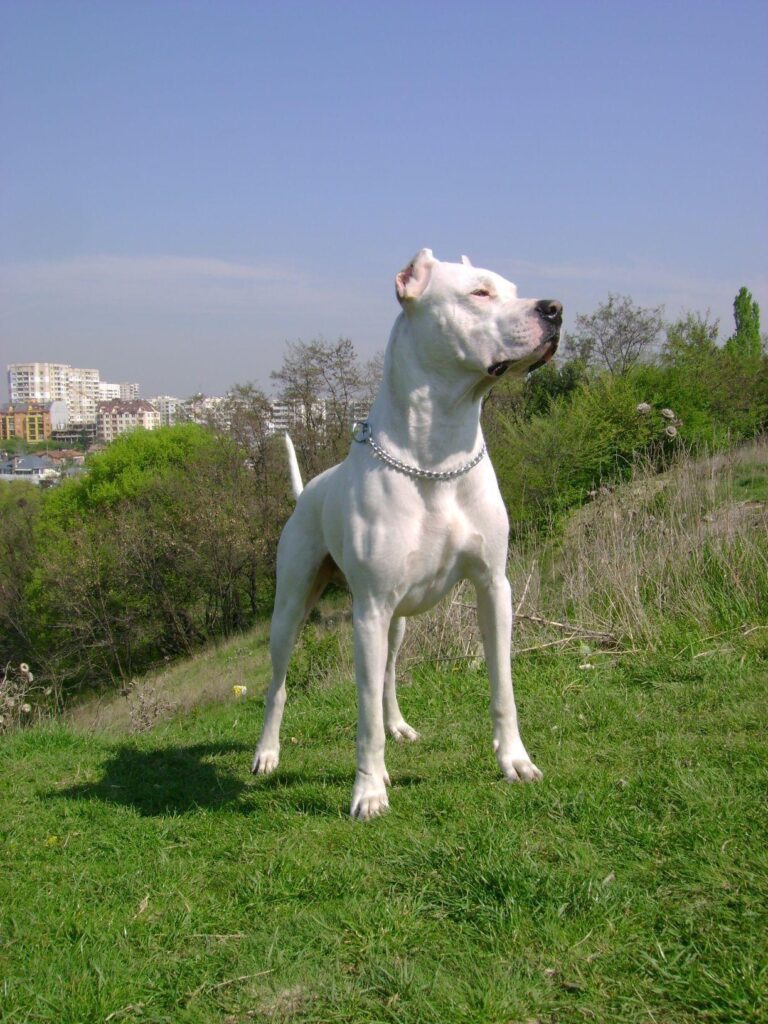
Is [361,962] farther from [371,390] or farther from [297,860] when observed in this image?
[371,390]

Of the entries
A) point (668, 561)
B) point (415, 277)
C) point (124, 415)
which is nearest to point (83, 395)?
point (124, 415)

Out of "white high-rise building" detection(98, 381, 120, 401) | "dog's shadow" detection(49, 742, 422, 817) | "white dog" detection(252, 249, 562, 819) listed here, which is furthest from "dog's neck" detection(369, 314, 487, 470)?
"white high-rise building" detection(98, 381, 120, 401)

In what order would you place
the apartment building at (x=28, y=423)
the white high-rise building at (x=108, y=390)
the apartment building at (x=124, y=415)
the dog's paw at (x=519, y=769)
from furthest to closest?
1. the white high-rise building at (x=108, y=390)
2. the apartment building at (x=28, y=423)
3. the apartment building at (x=124, y=415)
4. the dog's paw at (x=519, y=769)

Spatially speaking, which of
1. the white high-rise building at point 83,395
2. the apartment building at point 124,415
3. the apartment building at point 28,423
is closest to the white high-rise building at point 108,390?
the white high-rise building at point 83,395

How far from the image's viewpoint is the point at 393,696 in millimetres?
5094

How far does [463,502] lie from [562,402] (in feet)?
52.2

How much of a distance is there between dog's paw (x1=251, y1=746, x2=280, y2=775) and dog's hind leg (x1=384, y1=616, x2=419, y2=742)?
0.65 metres

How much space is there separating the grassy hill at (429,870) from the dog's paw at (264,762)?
13 cm

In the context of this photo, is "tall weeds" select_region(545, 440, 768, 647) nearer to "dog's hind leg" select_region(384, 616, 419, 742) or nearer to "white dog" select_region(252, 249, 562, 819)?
"dog's hind leg" select_region(384, 616, 419, 742)

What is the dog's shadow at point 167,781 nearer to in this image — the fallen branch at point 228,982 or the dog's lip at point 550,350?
the fallen branch at point 228,982

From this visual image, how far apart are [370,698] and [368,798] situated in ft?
1.33

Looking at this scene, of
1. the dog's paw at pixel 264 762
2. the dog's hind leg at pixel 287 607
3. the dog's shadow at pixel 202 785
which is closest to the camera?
the dog's shadow at pixel 202 785

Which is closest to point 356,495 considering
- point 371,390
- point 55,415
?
point 371,390

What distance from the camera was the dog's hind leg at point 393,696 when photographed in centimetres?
498
